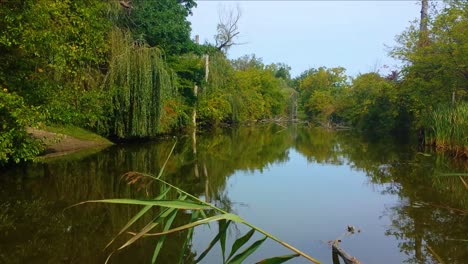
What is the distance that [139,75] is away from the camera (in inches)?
655

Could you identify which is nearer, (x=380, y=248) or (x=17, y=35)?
(x=380, y=248)

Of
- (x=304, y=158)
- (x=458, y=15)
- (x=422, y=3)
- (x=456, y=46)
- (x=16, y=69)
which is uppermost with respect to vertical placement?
(x=422, y=3)

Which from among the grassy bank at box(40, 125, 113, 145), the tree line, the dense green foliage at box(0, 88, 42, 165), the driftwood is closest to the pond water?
the driftwood

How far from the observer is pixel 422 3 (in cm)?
2389

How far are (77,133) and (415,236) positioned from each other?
13.6m

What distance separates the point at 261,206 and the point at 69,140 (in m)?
10.1

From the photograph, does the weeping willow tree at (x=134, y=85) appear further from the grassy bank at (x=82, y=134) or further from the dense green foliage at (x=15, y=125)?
the dense green foliage at (x=15, y=125)

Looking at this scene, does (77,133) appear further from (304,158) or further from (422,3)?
(422,3)

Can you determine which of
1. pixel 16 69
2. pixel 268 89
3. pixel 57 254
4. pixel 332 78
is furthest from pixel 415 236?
pixel 332 78

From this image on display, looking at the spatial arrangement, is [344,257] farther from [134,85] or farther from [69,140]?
[134,85]

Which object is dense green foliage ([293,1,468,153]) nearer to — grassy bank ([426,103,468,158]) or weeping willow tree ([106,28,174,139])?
grassy bank ([426,103,468,158])

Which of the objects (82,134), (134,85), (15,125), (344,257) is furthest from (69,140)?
→ (344,257)

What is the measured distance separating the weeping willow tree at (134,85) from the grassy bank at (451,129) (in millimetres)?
10134

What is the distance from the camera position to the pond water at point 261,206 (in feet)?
16.5
